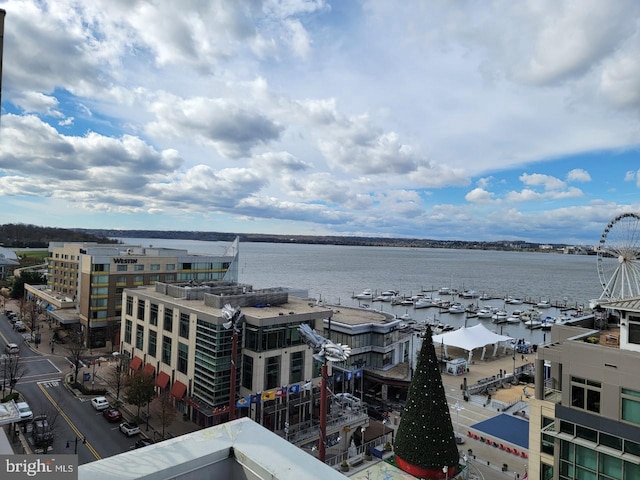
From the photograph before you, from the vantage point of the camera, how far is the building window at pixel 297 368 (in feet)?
121

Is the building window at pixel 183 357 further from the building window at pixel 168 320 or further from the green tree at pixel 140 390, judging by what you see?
the green tree at pixel 140 390

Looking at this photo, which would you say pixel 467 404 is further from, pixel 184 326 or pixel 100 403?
pixel 100 403

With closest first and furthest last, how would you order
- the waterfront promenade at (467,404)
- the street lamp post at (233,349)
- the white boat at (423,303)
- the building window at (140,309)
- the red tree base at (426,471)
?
1. the red tree base at (426,471)
2. the street lamp post at (233,349)
3. the waterfront promenade at (467,404)
4. the building window at (140,309)
5. the white boat at (423,303)

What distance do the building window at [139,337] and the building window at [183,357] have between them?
8.77 m

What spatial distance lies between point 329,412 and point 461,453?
435 inches

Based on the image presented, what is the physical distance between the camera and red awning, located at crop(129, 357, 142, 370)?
44.5m

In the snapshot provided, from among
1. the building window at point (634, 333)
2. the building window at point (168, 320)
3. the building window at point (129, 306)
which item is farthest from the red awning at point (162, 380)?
the building window at point (634, 333)

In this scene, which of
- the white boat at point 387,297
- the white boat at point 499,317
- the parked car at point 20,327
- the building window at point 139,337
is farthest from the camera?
the white boat at point 387,297

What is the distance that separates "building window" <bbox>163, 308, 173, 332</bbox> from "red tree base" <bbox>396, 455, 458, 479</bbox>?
79.2 feet

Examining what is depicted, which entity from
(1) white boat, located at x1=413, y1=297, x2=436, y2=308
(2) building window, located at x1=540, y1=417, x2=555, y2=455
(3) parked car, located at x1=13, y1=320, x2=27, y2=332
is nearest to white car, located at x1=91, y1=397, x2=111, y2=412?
(2) building window, located at x1=540, y1=417, x2=555, y2=455

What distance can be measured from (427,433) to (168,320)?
25.9 metres

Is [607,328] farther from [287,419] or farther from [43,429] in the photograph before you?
[43,429]

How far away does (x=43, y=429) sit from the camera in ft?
99.5

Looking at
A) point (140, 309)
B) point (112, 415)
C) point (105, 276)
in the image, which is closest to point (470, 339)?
point (140, 309)
